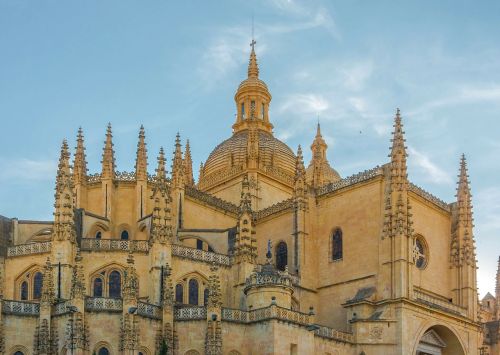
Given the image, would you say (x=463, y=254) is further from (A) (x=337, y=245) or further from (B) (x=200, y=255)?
(B) (x=200, y=255)

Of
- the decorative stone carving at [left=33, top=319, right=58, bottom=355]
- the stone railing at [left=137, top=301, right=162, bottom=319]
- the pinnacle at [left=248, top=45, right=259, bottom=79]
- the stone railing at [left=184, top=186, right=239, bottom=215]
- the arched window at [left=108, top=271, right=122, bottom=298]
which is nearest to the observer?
the decorative stone carving at [left=33, top=319, right=58, bottom=355]

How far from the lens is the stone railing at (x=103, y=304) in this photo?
4691cm

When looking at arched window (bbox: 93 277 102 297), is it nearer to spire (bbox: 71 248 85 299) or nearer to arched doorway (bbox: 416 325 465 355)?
spire (bbox: 71 248 85 299)

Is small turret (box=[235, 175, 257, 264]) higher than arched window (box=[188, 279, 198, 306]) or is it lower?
higher

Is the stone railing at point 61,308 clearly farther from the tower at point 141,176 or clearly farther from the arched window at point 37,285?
the tower at point 141,176

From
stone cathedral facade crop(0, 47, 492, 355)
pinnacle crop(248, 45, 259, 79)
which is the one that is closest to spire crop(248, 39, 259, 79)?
pinnacle crop(248, 45, 259, 79)

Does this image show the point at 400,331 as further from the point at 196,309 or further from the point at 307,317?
the point at 196,309

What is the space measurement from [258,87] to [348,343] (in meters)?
33.5

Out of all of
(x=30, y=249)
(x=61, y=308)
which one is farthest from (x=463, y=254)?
(x=30, y=249)

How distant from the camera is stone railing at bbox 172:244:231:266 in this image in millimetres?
53750

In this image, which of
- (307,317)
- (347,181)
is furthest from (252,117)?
(307,317)

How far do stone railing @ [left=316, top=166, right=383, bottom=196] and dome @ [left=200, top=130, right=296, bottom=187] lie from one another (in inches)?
538

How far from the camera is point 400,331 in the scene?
175 feet

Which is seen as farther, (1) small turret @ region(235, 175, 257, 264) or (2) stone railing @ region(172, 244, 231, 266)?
(1) small turret @ region(235, 175, 257, 264)
